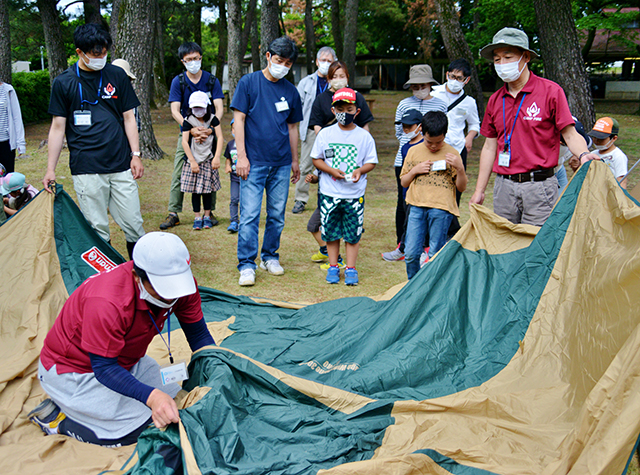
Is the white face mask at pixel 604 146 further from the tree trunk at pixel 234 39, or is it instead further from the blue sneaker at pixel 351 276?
the tree trunk at pixel 234 39

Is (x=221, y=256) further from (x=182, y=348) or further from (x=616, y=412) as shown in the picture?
(x=616, y=412)

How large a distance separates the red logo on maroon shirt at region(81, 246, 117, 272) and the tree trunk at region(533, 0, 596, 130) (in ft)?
24.1

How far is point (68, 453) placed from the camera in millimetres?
2211

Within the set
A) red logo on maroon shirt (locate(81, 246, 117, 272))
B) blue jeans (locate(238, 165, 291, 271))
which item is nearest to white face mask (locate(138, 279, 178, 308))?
red logo on maroon shirt (locate(81, 246, 117, 272))

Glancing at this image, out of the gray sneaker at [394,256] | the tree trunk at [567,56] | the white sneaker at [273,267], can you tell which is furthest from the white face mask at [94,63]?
the tree trunk at [567,56]

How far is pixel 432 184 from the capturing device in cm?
377

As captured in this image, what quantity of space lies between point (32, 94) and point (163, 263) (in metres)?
16.1

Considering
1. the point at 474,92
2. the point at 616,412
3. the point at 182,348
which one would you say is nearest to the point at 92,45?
the point at 182,348

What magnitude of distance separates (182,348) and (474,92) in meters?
8.99

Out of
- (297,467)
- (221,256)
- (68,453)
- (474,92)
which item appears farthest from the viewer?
(474,92)

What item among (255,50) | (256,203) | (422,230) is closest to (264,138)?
(256,203)

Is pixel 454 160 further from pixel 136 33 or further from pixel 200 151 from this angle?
pixel 136 33

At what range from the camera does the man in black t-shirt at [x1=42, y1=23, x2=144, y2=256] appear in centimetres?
355

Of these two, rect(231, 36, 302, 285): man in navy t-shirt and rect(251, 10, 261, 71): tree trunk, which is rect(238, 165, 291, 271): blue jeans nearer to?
rect(231, 36, 302, 285): man in navy t-shirt
